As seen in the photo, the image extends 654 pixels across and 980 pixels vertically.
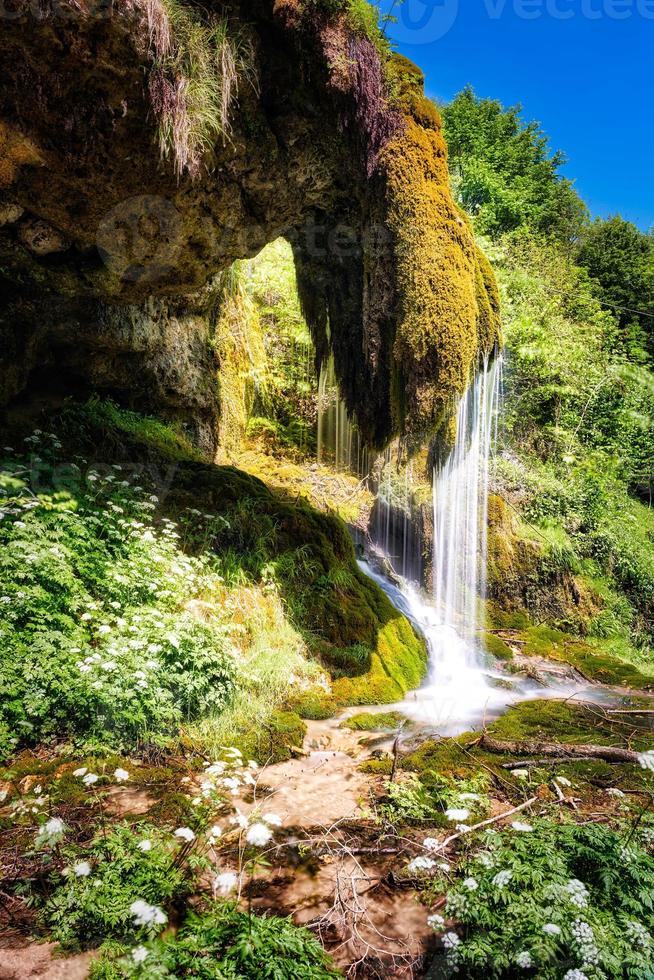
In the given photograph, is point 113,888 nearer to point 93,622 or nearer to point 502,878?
point 502,878

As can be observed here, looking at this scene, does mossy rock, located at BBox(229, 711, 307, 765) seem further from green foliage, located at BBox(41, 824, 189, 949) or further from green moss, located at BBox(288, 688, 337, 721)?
green foliage, located at BBox(41, 824, 189, 949)

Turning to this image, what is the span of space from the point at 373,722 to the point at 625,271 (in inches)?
938

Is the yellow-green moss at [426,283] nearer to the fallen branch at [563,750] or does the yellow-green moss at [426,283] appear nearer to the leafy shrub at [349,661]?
the leafy shrub at [349,661]

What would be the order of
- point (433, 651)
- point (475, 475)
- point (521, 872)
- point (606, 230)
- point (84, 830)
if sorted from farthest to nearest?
point (606, 230), point (475, 475), point (433, 651), point (84, 830), point (521, 872)

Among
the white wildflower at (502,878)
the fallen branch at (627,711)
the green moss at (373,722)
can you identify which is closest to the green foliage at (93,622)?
the green moss at (373,722)

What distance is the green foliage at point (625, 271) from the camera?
2175cm

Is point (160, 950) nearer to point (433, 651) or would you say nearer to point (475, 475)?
point (433, 651)

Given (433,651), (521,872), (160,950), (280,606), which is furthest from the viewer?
(433,651)

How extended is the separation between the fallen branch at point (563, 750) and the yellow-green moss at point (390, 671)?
64.5 inches

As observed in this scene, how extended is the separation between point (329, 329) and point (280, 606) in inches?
167

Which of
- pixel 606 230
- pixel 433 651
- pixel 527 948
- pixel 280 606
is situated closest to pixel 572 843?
pixel 527 948

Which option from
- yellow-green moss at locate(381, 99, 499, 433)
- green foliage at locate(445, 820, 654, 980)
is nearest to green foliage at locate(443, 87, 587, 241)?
yellow-green moss at locate(381, 99, 499, 433)

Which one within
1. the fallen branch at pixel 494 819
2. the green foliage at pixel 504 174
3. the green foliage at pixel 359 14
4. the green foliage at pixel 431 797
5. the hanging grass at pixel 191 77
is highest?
the green foliage at pixel 504 174

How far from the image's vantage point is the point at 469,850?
2.66m
